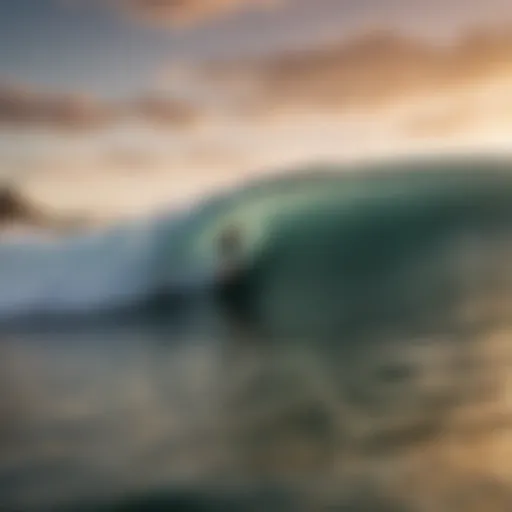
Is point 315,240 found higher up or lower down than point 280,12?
lower down

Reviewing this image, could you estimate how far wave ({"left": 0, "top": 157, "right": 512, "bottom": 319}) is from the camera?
104cm

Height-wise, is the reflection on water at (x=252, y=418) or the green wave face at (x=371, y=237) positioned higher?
the green wave face at (x=371, y=237)

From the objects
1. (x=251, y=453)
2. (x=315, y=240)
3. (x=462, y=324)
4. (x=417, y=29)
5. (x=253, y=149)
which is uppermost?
(x=417, y=29)

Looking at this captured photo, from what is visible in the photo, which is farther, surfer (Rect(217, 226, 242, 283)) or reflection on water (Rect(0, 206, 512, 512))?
surfer (Rect(217, 226, 242, 283))

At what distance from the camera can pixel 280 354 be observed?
1057 mm

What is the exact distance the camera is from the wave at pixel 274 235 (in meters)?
1.04

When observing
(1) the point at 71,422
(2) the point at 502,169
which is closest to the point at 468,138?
(2) the point at 502,169

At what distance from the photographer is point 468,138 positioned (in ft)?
3.41

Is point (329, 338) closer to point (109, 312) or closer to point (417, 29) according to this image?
point (109, 312)

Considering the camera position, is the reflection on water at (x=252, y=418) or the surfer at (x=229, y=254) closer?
the reflection on water at (x=252, y=418)

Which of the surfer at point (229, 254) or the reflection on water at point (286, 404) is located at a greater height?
the surfer at point (229, 254)

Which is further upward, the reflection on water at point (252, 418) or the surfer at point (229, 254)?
the surfer at point (229, 254)

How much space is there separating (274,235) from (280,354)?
6.9 inches

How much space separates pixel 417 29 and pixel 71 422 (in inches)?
30.0
